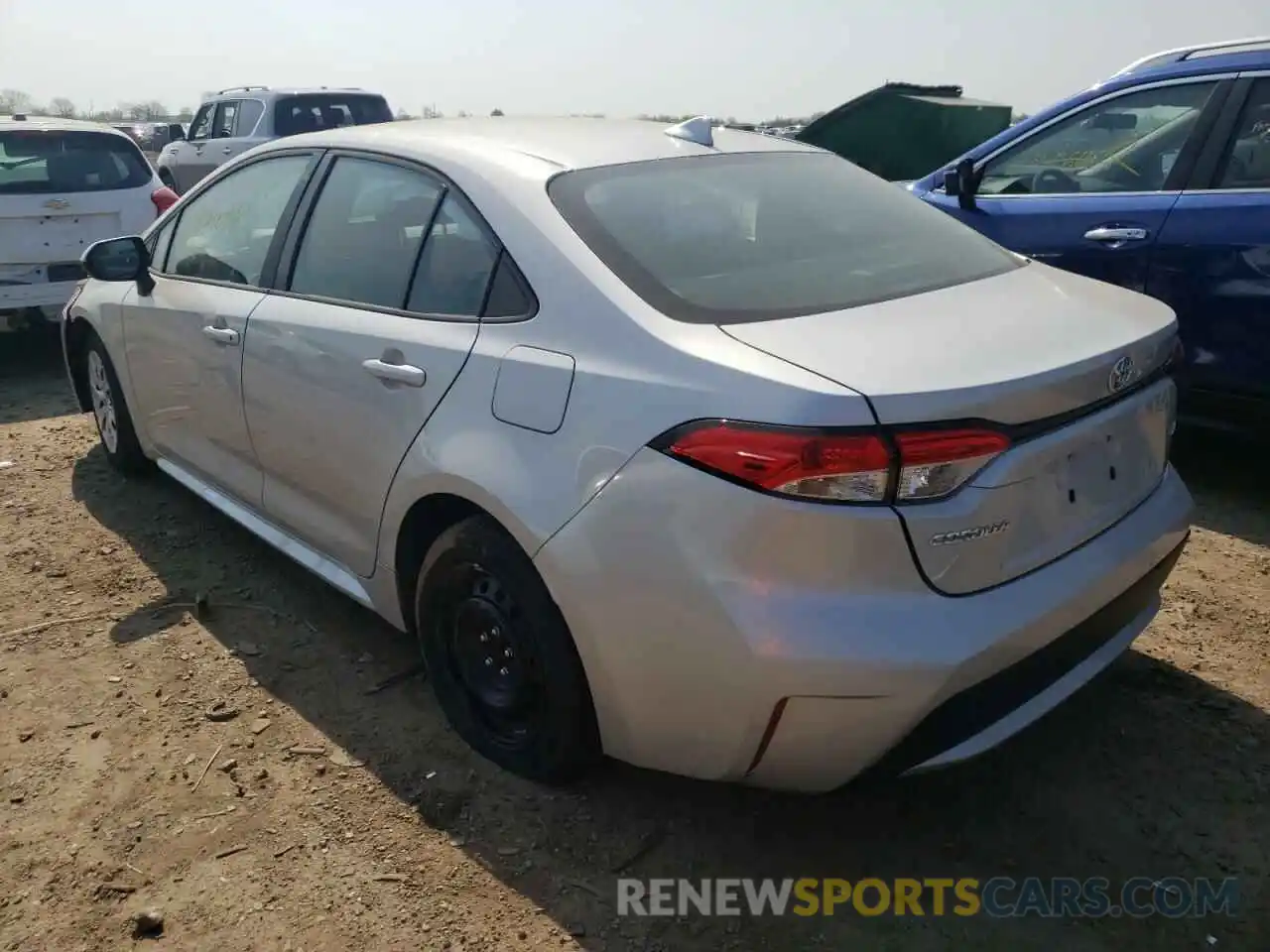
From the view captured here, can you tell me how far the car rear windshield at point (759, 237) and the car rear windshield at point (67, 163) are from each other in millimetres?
5509

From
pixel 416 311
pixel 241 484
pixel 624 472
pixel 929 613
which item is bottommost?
pixel 241 484

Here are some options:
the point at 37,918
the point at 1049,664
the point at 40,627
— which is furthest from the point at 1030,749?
the point at 40,627

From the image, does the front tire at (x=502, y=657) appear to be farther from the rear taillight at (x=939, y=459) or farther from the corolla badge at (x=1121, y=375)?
the corolla badge at (x=1121, y=375)

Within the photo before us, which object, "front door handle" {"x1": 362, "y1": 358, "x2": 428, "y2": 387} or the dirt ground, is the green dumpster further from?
"front door handle" {"x1": 362, "y1": 358, "x2": 428, "y2": 387}

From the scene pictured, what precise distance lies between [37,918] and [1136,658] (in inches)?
Answer: 116

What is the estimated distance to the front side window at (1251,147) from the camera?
407 cm

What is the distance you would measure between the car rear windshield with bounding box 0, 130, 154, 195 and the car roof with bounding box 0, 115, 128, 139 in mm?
34

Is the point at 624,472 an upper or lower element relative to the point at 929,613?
upper

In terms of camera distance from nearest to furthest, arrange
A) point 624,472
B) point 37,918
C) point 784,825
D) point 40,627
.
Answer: point 624,472 → point 37,918 → point 784,825 → point 40,627

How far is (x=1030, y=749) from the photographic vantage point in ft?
9.00

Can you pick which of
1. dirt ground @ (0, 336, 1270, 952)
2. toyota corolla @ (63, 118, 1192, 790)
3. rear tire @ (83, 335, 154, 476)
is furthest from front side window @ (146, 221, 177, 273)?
dirt ground @ (0, 336, 1270, 952)

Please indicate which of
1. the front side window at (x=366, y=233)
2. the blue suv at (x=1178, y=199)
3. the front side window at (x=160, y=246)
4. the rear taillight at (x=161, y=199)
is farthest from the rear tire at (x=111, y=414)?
the blue suv at (x=1178, y=199)

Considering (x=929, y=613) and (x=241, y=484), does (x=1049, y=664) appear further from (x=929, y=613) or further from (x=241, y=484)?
(x=241, y=484)

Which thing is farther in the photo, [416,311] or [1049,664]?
[416,311]
